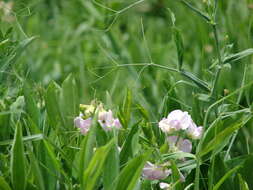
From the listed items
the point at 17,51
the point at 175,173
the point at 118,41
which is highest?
the point at 17,51

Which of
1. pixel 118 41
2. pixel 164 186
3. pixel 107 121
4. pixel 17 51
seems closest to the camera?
pixel 164 186

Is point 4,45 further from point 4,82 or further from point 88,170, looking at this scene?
point 88,170

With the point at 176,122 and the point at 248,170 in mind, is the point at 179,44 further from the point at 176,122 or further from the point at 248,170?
the point at 248,170

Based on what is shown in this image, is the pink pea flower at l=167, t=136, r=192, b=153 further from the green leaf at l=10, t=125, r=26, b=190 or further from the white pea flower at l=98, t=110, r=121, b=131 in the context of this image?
the green leaf at l=10, t=125, r=26, b=190

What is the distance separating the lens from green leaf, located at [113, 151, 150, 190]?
4.04 ft

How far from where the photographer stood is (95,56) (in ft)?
11.1

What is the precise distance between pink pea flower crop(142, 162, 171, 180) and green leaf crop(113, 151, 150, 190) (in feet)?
0.29

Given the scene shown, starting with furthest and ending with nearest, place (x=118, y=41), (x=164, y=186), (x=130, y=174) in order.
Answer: (x=118, y=41), (x=164, y=186), (x=130, y=174)

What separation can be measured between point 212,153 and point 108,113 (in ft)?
0.78

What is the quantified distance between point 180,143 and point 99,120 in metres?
0.18

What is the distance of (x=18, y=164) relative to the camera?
1273 millimetres

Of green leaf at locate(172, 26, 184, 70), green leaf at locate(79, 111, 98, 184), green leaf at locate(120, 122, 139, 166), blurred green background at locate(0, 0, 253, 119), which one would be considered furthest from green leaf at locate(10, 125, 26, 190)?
blurred green background at locate(0, 0, 253, 119)

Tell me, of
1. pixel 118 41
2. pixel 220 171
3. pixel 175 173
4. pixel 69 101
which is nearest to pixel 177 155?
pixel 175 173

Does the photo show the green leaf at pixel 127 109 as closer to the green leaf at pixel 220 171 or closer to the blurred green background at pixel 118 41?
the green leaf at pixel 220 171
